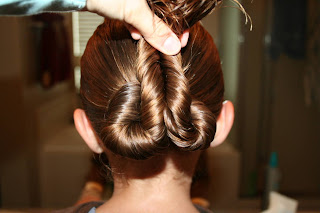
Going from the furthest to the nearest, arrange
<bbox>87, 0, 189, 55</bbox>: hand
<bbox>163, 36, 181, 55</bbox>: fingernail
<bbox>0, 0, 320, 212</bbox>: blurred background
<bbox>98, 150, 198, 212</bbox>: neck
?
<bbox>0, 0, 320, 212</bbox>: blurred background
<bbox>98, 150, 198, 212</bbox>: neck
<bbox>163, 36, 181, 55</bbox>: fingernail
<bbox>87, 0, 189, 55</bbox>: hand

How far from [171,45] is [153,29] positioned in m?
0.05

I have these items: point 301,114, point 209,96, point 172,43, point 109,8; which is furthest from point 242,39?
point 109,8

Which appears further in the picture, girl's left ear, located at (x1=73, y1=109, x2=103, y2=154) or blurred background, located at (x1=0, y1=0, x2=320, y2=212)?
blurred background, located at (x1=0, y1=0, x2=320, y2=212)

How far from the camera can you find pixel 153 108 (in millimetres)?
494

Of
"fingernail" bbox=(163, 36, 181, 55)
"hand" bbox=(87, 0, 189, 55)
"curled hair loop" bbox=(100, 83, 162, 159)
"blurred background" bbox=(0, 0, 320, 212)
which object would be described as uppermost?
"hand" bbox=(87, 0, 189, 55)

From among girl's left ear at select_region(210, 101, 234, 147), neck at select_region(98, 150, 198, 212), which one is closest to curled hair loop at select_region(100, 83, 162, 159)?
neck at select_region(98, 150, 198, 212)

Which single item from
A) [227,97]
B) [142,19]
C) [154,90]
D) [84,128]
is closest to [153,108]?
[154,90]

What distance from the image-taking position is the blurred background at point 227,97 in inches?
65.9

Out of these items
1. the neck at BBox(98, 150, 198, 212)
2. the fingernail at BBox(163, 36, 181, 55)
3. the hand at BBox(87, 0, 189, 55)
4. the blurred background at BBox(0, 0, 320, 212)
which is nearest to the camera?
the hand at BBox(87, 0, 189, 55)

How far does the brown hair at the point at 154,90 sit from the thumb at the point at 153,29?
0.08 ft

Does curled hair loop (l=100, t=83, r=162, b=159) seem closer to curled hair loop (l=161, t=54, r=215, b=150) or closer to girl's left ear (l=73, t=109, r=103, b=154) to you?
curled hair loop (l=161, t=54, r=215, b=150)

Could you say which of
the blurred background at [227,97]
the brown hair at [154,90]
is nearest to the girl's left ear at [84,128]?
the brown hair at [154,90]

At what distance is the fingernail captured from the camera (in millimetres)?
484

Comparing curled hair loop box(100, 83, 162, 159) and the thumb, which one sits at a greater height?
the thumb
